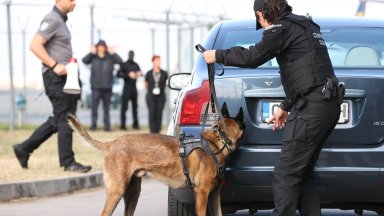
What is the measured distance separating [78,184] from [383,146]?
485cm

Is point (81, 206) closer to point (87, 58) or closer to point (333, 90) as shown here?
point (333, 90)

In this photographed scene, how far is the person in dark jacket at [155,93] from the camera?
1972cm

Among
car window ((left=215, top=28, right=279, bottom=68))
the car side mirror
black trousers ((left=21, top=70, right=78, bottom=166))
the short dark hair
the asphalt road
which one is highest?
the short dark hair

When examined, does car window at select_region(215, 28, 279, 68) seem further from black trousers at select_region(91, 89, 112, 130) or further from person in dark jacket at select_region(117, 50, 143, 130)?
person in dark jacket at select_region(117, 50, 143, 130)

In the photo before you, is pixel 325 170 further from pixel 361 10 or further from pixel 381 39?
pixel 361 10

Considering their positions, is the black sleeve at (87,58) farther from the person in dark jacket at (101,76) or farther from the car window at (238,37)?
the car window at (238,37)

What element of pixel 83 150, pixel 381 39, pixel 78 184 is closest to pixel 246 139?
pixel 381 39

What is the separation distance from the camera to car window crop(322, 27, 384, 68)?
6.73 meters

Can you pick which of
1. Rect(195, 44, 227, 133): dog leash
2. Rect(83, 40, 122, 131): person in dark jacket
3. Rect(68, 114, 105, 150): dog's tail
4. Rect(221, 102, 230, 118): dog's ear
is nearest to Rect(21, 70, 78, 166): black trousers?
Rect(68, 114, 105, 150): dog's tail

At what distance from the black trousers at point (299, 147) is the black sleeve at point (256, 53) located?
364mm

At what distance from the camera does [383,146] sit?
6.20 m

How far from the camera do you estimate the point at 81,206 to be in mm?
8977

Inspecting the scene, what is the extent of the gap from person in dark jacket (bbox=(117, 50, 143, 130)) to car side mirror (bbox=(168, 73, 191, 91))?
44.7 feet

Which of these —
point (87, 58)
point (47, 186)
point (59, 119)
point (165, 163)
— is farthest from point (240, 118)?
point (87, 58)
